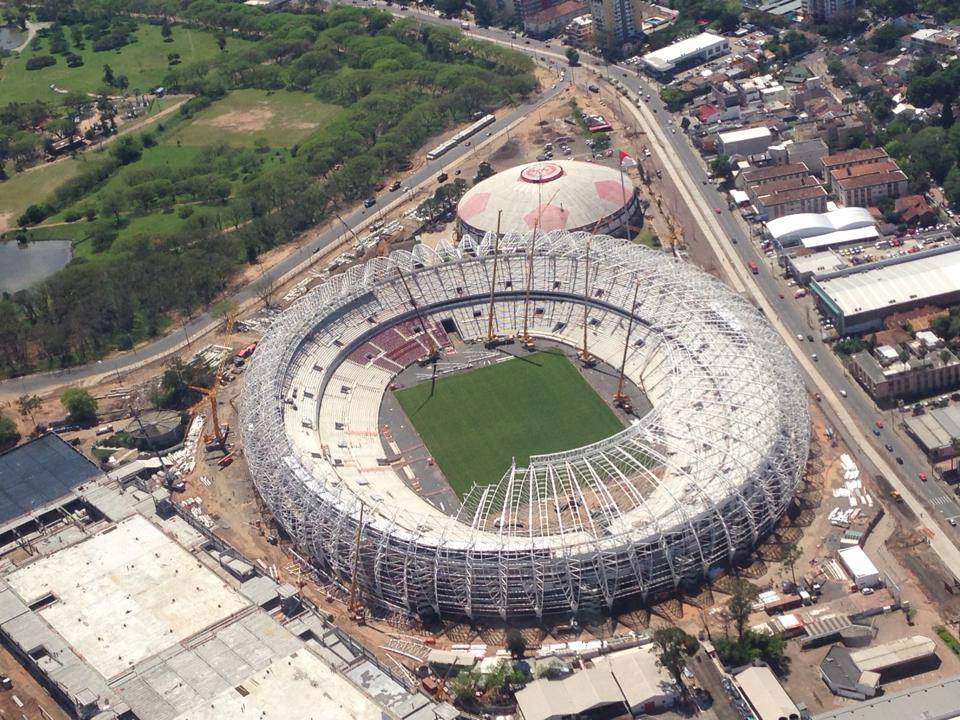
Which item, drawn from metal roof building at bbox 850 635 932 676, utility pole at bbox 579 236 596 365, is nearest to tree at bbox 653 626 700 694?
metal roof building at bbox 850 635 932 676

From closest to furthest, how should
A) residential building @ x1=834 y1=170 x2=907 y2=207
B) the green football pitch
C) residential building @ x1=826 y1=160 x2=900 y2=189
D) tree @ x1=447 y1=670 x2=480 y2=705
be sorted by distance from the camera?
tree @ x1=447 y1=670 x2=480 y2=705
the green football pitch
residential building @ x1=834 y1=170 x2=907 y2=207
residential building @ x1=826 y1=160 x2=900 y2=189

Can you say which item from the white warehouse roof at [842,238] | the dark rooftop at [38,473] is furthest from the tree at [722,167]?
the dark rooftop at [38,473]

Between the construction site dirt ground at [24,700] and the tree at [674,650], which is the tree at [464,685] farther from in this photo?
the construction site dirt ground at [24,700]

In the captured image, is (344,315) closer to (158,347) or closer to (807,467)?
(158,347)

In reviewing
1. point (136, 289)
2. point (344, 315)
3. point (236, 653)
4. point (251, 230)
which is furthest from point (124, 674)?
point (251, 230)

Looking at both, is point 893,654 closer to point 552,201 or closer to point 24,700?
point 24,700

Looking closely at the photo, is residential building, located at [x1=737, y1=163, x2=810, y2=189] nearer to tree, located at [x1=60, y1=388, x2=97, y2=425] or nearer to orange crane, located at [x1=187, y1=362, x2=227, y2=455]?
orange crane, located at [x1=187, y1=362, x2=227, y2=455]
